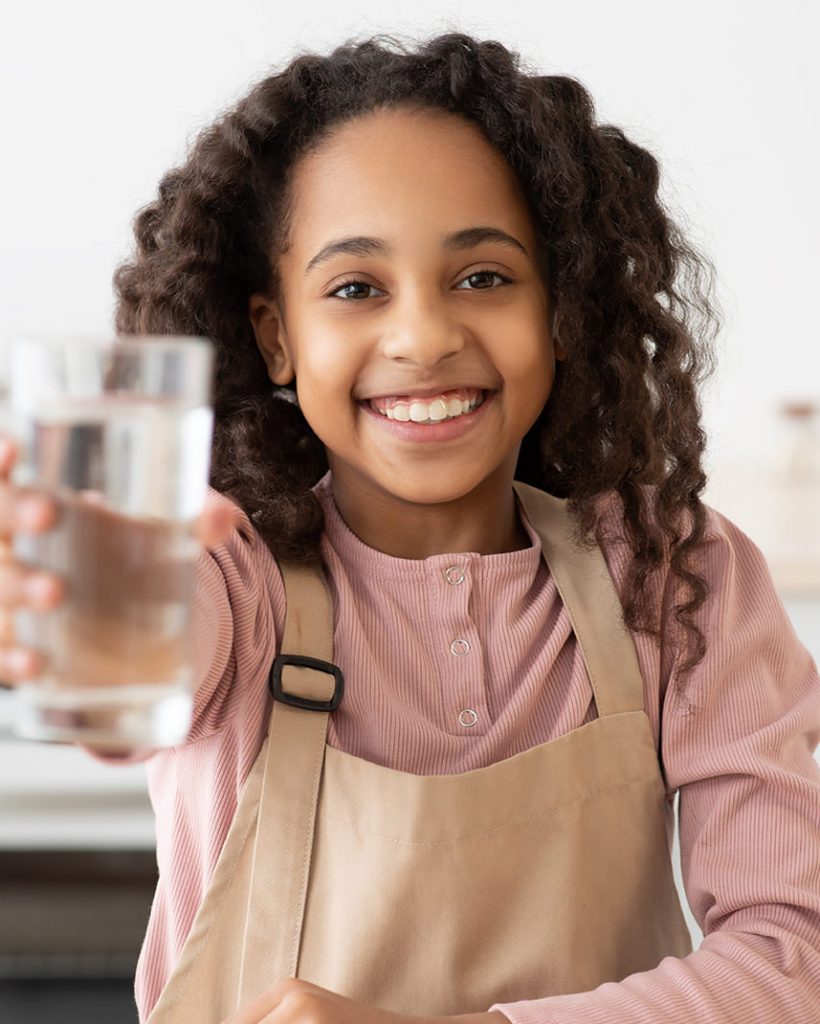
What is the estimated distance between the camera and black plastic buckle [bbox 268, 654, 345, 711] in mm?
1061

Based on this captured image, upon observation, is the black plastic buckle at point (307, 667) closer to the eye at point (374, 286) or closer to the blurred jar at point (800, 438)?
the eye at point (374, 286)

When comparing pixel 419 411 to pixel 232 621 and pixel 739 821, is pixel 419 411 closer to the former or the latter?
pixel 232 621

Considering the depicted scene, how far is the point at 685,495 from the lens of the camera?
48.5 inches

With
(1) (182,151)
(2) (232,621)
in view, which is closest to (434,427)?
(2) (232,621)

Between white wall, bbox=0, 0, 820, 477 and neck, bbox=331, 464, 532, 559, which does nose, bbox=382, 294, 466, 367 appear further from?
white wall, bbox=0, 0, 820, 477

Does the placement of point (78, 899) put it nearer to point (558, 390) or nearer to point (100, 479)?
point (558, 390)

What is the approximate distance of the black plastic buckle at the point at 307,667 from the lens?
106cm

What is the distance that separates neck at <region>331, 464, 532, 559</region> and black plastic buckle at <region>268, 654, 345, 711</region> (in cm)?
16

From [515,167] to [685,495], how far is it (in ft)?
1.01

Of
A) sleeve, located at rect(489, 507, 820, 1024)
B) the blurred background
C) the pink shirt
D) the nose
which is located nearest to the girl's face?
the nose

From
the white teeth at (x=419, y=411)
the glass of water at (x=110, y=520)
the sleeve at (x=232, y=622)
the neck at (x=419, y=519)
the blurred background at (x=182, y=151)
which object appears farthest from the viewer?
the blurred background at (x=182, y=151)

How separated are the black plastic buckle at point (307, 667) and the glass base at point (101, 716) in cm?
40

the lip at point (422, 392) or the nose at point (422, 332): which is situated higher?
the nose at point (422, 332)

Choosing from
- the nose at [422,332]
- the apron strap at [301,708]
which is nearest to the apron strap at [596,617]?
the apron strap at [301,708]
